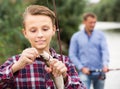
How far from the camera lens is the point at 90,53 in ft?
24.5

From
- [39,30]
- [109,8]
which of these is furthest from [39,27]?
[109,8]

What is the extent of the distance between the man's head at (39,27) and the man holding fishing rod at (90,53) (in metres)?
4.50

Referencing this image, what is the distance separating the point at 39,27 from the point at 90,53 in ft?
15.8

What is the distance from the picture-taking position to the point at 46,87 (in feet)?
9.20

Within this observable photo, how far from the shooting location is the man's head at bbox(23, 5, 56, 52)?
8.95 feet

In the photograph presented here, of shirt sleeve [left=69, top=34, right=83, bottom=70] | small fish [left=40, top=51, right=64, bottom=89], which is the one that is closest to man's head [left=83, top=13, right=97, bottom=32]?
shirt sleeve [left=69, top=34, right=83, bottom=70]

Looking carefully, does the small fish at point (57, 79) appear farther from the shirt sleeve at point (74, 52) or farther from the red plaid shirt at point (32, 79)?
the shirt sleeve at point (74, 52)

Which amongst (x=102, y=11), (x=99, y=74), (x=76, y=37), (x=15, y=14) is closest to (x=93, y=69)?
(x=99, y=74)

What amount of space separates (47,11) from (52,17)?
2.2 inches

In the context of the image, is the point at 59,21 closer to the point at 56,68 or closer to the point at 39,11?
the point at 39,11

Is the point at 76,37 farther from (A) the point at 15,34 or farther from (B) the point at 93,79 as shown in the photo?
(A) the point at 15,34

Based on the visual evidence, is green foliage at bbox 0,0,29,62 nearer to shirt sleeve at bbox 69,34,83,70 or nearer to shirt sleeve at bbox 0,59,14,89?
shirt sleeve at bbox 69,34,83,70

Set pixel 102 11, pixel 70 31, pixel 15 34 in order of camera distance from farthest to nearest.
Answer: pixel 102 11
pixel 70 31
pixel 15 34

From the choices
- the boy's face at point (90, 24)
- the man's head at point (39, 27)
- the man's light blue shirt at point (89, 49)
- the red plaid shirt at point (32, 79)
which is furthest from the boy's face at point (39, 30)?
the boy's face at point (90, 24)
